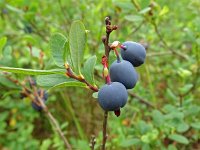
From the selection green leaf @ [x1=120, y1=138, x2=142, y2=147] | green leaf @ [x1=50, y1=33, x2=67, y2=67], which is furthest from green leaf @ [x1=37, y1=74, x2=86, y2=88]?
green leaf @ [x1=120, y1=138, x2=142, y2=147]

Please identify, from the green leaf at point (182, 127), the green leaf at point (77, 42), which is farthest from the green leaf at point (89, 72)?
the green leaf at point (182, 127)

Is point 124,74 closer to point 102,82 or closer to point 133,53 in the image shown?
point 133,53

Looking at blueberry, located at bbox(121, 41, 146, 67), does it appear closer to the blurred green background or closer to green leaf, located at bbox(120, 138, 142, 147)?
the blurred green background

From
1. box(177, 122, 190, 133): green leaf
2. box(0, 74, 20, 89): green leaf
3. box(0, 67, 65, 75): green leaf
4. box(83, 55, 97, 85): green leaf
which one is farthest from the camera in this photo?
box(177, 122, 190, 133): green leaf

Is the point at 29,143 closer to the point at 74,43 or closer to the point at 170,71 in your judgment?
the point at 170,71

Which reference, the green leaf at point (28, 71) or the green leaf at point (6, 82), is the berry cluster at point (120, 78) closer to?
the green leaf at point (28, 71)

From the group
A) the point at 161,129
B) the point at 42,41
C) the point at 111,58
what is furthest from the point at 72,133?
the point at 111,58

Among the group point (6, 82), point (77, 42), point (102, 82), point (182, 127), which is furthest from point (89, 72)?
point (182, 127)
